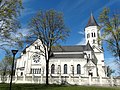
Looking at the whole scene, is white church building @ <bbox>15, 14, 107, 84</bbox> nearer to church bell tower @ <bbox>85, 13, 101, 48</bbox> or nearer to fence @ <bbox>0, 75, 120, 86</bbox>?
church bell tower @ <bbox>85, 13, 101, 48</bbox>

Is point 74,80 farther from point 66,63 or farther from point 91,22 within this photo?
point 91,22

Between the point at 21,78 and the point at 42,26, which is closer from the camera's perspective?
the point at 42,26

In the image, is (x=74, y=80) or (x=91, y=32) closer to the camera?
(x=74, y=80)

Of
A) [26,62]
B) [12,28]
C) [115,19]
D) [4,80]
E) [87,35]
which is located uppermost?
[87,35]

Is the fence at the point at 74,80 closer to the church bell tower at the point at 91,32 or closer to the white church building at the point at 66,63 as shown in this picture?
the white church building at the point at 66,63

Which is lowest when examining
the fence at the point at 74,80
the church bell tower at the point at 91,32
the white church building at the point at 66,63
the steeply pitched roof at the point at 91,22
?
the fence at the point at 74,80

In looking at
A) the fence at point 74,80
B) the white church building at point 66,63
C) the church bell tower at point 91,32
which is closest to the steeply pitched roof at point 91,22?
the church bell tower at point 91,32

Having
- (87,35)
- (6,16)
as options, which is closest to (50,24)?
(6,16)

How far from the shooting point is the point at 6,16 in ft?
58.0

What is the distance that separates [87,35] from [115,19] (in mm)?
36285

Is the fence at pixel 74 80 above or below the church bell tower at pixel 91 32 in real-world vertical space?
below

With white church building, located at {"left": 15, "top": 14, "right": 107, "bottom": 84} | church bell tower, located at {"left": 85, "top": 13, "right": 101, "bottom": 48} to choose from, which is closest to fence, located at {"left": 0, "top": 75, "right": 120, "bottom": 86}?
white church building, located at {"left": 15, "top": 14, "right": 107, "bottom": 84}

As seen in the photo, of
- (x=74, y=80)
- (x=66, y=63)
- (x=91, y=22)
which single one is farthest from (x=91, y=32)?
(x=74, y=80)

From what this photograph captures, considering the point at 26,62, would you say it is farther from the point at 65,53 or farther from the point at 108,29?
the point at 108,29
